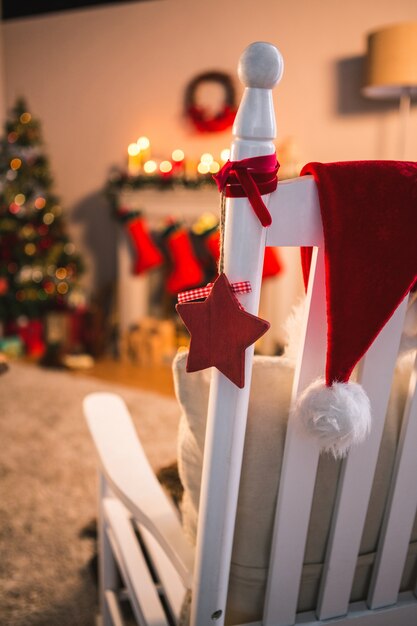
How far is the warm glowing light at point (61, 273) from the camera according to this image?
395 cm

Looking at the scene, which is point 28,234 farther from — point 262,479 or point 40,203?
point 262,479

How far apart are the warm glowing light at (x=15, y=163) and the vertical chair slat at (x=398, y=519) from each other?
358 cm

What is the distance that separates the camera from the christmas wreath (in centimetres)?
372

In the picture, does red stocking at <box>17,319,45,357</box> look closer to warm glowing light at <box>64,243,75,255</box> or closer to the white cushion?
warm glowing light at <box>64,243,75,255</box>

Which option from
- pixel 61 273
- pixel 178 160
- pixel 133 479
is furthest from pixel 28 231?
pixel 133 479

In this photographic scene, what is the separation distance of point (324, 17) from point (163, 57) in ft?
3.88

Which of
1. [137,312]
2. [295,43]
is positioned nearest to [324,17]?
[295,43]

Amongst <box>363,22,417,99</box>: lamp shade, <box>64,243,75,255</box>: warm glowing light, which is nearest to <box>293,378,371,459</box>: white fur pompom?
<box>363,22,417,99</box>: lamp shade

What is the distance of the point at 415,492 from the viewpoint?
0.81m

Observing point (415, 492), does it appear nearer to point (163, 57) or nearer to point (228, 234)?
point (228, 234)

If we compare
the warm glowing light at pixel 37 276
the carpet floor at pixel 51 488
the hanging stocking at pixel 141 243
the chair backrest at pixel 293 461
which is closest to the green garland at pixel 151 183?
the hanging stocking at pixel 141 243

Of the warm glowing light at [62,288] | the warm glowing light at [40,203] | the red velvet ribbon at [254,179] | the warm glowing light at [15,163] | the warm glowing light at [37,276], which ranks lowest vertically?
the warm glowing light at [62,288]

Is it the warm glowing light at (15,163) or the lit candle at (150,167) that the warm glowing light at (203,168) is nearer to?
the lit candle at (150,167)

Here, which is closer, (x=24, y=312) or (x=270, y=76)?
(x=270, y=76)
